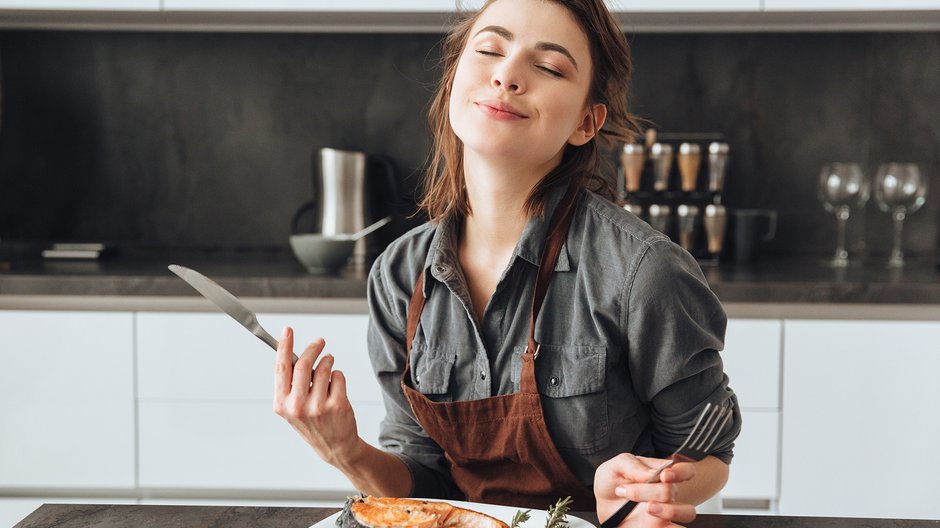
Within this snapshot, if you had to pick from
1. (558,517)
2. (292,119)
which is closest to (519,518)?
(558,517)

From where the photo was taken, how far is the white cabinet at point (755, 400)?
1.90 metres

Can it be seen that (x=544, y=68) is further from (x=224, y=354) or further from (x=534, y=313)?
(x=224, y=354)

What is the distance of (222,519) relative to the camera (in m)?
0.83

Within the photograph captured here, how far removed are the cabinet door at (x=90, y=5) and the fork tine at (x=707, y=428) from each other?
1768 mm

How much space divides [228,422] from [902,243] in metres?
1.79

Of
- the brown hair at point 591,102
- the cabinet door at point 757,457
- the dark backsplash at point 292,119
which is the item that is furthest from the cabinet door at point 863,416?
the brown hair at point 591,102

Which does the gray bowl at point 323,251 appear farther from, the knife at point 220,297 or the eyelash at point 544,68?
the knife at point 220,297

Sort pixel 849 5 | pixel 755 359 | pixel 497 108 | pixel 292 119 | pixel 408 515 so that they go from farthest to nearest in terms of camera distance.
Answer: pixel 292 119 < pixel 849 5 < pixel 755 359 < pixel 497 108 < pixel 408 515

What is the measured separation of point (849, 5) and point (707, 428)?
Result: 154 centimetres

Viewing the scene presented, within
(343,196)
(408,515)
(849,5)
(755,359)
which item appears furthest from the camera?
(343,196)

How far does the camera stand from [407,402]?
47.0 inches

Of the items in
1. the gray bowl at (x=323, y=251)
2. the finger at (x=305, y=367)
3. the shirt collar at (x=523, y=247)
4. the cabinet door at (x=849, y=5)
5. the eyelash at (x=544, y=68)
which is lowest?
the finger at (x=305, y=367)

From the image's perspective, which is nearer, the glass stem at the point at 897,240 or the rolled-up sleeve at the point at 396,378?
the rolled-up sleeve at the point at 396,378

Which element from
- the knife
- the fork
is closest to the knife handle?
the fork
